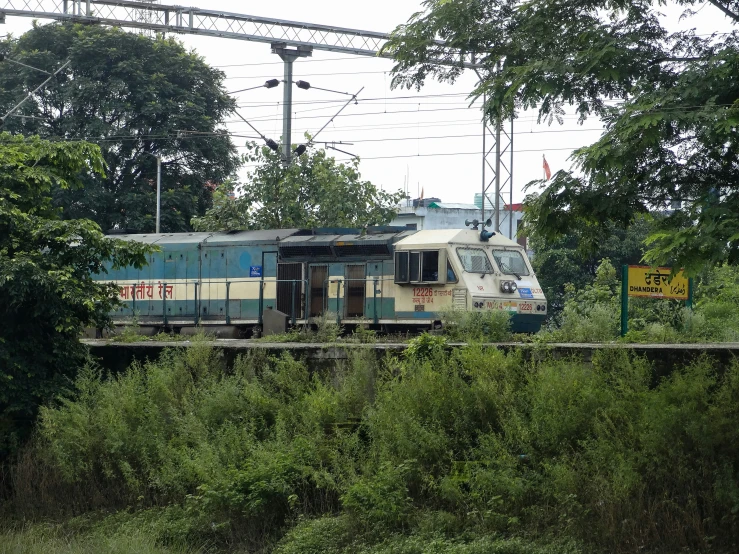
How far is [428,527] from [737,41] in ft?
20.2

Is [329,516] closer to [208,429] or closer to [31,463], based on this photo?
[208,429]

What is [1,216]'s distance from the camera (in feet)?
48.6

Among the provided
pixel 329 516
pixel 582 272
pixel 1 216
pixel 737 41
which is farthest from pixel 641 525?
pixel 582 272

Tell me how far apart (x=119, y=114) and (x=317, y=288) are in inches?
855

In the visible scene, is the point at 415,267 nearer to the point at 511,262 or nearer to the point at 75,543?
the point at 511,262

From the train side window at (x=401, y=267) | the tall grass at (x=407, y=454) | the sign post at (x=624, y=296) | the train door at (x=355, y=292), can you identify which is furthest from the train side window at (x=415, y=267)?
the tall grass at (x=407, y=454)

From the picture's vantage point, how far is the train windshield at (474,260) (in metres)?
20.8

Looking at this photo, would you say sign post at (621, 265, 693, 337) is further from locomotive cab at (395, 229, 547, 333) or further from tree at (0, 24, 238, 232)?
tree at (0, 24, 238, 232)

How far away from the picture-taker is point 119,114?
40438mm

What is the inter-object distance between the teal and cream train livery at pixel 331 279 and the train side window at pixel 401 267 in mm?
23

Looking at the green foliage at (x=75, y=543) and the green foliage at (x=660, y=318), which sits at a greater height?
the green foliage at (x=660, y=318)

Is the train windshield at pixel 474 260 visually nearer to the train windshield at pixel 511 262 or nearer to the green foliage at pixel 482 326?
the train windshield at pixel 511 262

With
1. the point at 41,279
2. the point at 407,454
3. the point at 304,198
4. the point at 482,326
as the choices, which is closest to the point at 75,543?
the point at 41,279

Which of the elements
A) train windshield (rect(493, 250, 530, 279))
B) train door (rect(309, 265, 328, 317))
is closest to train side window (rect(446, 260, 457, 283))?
train windshield (rect(493, 250, 530, 279))
